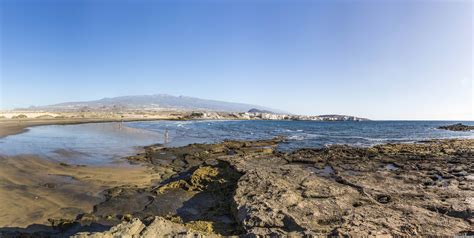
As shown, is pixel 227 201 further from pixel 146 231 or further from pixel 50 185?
pixel 50 185

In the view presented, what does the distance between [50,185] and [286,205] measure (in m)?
9.17

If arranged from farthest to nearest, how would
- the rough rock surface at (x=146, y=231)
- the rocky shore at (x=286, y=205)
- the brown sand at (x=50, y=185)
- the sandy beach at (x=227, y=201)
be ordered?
the brown sand at (x=50, y=185)
the sandy beach at (x=227, y=201)
the rocky shore at (x=286, y=205)
the rough rock surface at (x=146, y=231)

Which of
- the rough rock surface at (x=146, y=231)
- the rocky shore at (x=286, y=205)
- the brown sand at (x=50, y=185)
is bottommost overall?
the brown sand at (x=50, y=185)

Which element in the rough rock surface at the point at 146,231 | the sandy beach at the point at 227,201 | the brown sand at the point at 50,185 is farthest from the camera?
the brown sand at the point at 50,185

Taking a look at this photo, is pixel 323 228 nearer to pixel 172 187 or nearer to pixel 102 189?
pixel 172 187

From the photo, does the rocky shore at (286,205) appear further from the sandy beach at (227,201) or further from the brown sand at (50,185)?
the brown sand at (50,185)

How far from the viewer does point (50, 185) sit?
34.7 feet

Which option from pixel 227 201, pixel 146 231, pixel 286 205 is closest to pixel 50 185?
pixel 227 201

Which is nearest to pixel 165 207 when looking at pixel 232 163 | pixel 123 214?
pixel 123 214

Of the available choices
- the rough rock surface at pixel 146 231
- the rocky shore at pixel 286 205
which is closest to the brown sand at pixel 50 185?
the rocky shore at pixel 286 205

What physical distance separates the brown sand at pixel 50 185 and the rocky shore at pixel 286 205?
2.14 feet

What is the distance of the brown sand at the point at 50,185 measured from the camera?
25.6ft

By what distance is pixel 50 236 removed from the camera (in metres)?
6.30

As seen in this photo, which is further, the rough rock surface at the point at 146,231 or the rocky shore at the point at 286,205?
the rocky shore at the point at 286,205
